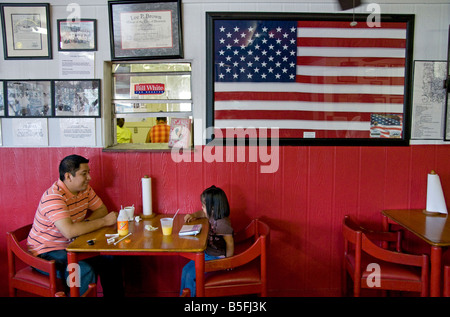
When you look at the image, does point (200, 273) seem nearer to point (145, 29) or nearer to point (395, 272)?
point (395, 272)

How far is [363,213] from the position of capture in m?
3.30

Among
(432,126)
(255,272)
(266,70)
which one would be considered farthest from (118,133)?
(432,126)

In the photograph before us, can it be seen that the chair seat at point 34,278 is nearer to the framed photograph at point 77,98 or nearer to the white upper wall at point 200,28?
the white upper wall at point 200,28

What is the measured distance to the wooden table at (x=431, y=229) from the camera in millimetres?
2416

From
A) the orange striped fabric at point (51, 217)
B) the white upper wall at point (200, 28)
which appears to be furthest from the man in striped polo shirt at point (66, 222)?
the white upper wall at point (200, 28)

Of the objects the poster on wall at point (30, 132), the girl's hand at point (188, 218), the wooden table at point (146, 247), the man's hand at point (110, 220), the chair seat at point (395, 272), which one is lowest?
the chair seat at point (395, 272)

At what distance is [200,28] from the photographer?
3.17 metres

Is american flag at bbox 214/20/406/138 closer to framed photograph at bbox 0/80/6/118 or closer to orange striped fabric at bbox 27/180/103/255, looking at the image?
orange striped fabric at bbox 27/180/103/255

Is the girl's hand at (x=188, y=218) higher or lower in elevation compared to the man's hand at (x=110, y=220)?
lower

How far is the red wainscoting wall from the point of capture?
10.7ft

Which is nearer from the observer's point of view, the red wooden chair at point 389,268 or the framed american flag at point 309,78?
the red wooden chair at point 389,268

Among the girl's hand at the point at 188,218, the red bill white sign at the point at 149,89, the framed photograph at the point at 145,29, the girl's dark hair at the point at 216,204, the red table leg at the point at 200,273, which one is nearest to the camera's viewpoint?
the red table leg at the point at 200,273

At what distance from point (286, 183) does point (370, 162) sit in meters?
0.85
